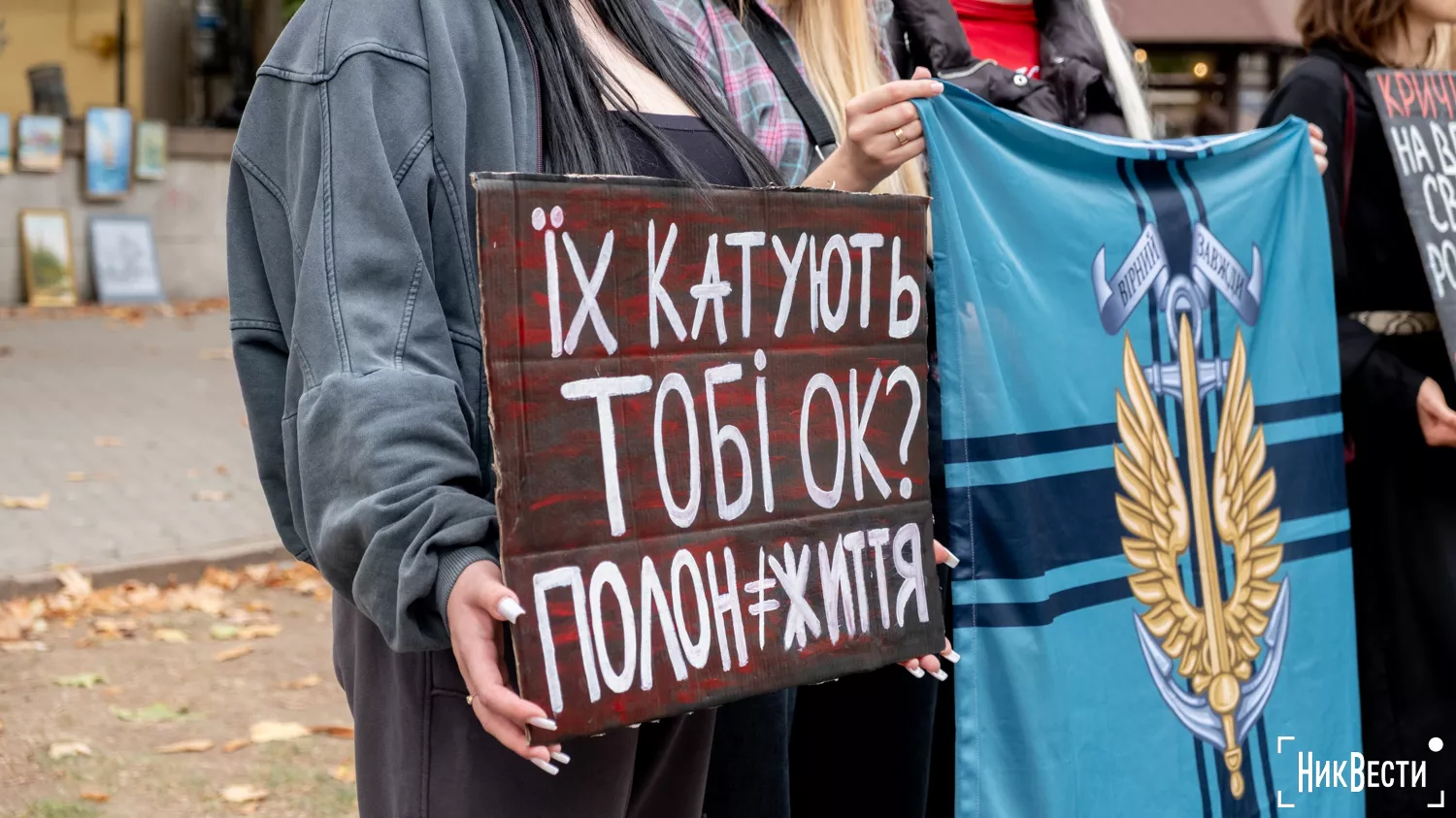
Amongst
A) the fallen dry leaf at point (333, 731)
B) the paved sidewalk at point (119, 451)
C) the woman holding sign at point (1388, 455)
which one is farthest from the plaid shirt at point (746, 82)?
the paved sidewalk at point (119, 451)

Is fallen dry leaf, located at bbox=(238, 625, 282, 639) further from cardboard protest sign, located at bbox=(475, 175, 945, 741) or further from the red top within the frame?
cardboard protest sign, located at bbox=(475, 175, 945, 741)

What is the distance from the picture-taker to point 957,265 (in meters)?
2.32

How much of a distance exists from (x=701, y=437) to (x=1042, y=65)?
1.52 metres

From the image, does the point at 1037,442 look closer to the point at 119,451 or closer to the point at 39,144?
the point at 119,451

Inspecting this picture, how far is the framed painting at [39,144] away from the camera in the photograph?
12766 millimetres

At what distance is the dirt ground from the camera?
3898 mm

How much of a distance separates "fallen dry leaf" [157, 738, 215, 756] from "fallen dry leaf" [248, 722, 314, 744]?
13cm

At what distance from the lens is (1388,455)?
3.31 meters

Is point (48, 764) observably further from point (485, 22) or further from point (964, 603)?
point (485, 22)

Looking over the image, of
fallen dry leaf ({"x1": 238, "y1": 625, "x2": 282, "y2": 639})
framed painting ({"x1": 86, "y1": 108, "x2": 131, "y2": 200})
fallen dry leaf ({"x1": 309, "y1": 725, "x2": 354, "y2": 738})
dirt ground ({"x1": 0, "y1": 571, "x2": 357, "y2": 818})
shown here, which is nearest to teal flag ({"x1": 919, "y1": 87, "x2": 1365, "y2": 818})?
dirt ground ({"x1": 0, "y1": 571, "x2": 357, "y2": 818})

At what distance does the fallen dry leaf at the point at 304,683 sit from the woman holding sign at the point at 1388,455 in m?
3.09

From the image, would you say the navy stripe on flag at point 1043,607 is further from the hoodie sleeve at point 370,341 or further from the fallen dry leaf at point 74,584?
the fallen dry leaf at point 74,584

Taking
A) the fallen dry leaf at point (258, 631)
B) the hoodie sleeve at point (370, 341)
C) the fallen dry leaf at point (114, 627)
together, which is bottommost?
the fallen dry leaf at point (258, 631)

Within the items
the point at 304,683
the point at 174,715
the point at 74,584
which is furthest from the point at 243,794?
the point at 74,584
